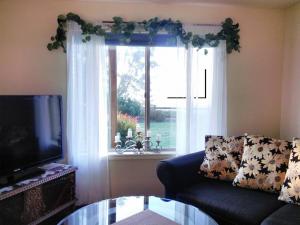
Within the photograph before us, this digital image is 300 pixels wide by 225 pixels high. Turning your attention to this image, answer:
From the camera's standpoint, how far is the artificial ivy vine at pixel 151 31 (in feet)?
8.71

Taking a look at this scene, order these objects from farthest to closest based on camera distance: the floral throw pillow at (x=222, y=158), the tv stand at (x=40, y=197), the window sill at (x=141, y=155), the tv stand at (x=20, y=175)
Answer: the window sill at (x=141, y=155) → the floral throw pillow at (x=222, y=158) → the tv stand at (x=20, y=175) → the tv stand at (x=40, y=197)

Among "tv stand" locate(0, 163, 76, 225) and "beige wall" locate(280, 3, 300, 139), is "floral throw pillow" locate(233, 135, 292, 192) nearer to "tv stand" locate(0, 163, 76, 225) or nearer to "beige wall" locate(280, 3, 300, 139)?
"beige wall" locate(280, 3, 300, 139)

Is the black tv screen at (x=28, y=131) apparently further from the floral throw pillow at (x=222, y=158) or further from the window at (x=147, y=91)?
the floral throw pillow at (x=222, y=158)

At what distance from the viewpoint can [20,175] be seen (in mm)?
2223

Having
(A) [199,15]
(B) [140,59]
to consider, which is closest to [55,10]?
(B) [140,59]

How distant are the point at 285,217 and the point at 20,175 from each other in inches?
80.3

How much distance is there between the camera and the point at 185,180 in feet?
7.88

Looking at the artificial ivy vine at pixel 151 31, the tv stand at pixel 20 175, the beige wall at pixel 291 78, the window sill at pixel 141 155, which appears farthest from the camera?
the window sill at pixel 141 155

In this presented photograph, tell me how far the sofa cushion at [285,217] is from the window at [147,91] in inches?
53.5

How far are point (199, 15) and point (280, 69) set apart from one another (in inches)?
43.9

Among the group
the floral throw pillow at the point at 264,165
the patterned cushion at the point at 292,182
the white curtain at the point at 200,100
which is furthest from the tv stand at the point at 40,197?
the patterned cushion at the point at 292,182

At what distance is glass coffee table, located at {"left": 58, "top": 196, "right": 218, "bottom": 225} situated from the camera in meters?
1.75

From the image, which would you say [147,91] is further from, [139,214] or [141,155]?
[139,214]

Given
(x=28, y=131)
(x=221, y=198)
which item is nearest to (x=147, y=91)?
(x=28, y=131)
